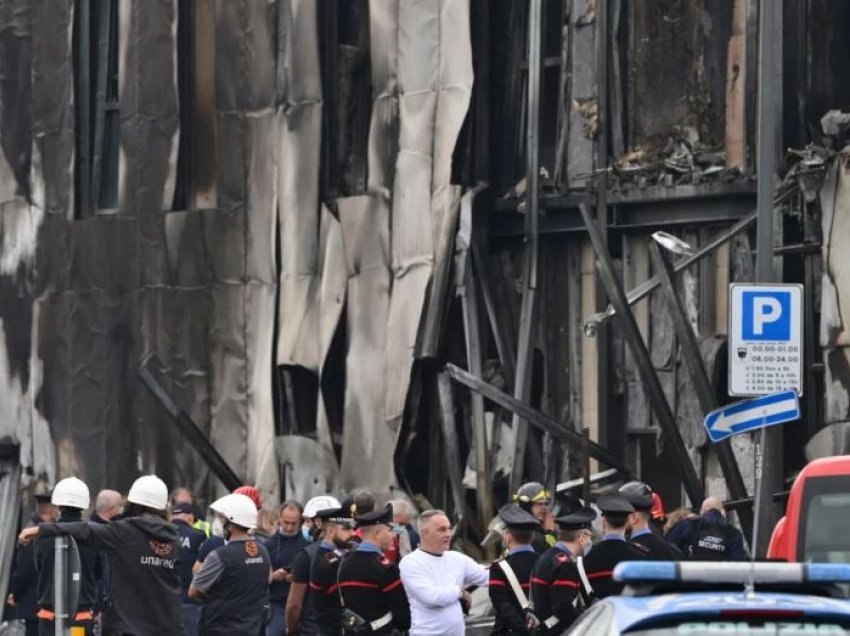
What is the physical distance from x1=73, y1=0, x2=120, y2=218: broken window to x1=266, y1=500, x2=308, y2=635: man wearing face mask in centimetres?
1135

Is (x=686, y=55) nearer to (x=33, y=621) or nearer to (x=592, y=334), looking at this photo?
(x=592, y=334)

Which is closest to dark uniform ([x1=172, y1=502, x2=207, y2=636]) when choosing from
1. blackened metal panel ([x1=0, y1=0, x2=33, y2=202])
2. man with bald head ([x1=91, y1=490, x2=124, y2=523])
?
man with bald head ([x1=91, y1=490, x2=124, y2=523])

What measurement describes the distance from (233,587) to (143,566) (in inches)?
34.0

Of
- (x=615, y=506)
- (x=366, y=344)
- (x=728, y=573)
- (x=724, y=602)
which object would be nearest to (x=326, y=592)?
(x=615, y=506)

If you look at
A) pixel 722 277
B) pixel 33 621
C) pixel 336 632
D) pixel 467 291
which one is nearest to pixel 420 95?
pixel 467 291

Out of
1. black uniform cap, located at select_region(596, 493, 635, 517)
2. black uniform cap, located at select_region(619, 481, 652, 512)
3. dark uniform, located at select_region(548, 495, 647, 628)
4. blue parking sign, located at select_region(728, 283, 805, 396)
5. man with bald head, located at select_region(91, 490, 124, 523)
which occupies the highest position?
blue parking sign, located at select_region(728, 283, 805, 396)

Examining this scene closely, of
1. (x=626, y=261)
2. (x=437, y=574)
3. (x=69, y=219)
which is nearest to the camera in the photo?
(x=437, y=574)

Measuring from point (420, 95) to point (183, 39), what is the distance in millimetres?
4529

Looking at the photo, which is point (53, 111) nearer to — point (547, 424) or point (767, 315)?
point (547, 424)

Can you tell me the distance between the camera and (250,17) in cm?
2789

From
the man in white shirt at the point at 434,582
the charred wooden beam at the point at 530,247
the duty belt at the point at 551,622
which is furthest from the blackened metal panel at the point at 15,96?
the duty belt at the point at 551,622

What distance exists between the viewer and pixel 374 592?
14.3 meters

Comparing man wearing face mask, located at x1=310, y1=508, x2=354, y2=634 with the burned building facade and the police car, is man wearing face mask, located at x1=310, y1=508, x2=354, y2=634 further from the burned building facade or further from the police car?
the burned building facade

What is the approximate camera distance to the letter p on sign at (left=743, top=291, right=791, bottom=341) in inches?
675
